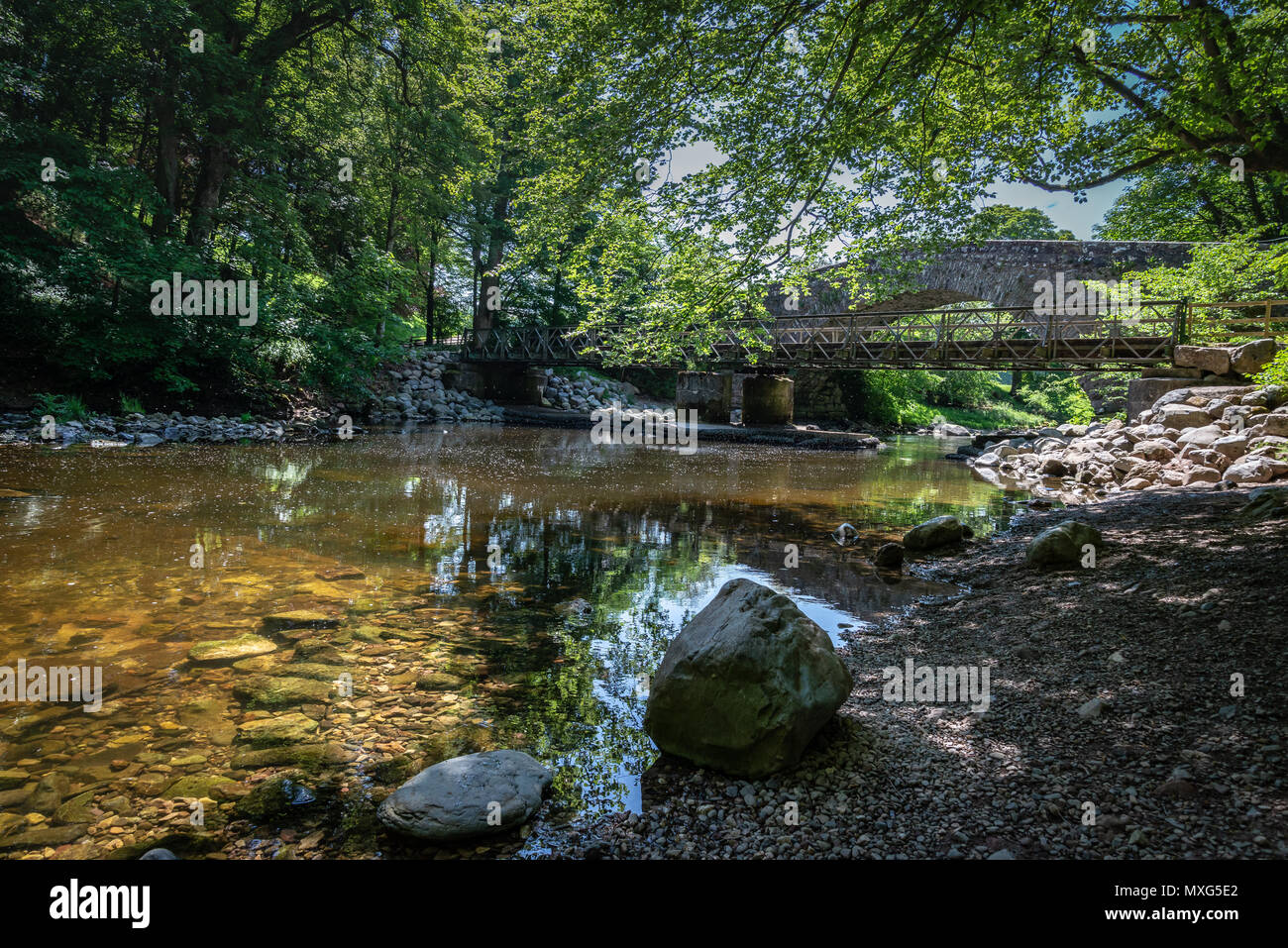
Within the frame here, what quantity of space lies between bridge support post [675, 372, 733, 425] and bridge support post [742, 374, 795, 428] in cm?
69

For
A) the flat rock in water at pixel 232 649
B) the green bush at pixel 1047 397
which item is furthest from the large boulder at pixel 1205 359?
the green bush at pixel 1047 397

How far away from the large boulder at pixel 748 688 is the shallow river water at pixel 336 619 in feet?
0.79

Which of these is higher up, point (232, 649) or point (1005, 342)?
point (1005, 342)

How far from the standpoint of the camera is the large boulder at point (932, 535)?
241 inches

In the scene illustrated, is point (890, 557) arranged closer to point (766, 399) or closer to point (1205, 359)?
point (1205, 359)

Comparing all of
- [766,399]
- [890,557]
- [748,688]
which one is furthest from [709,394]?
[748,688]

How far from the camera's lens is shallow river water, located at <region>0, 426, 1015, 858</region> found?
2.29 m

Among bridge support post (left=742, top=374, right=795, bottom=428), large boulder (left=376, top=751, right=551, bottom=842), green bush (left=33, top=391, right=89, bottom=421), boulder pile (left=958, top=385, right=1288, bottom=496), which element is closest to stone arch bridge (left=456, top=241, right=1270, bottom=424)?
bridge support post (left=742, top=374, right=795, bottom=428)

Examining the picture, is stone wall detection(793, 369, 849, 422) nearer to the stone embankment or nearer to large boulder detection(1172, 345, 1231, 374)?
the stone embankment

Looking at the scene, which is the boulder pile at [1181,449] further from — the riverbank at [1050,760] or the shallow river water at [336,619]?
the riverbank at [1050,760]

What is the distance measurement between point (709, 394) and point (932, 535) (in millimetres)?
16058

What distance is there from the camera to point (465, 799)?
2.08 metres
